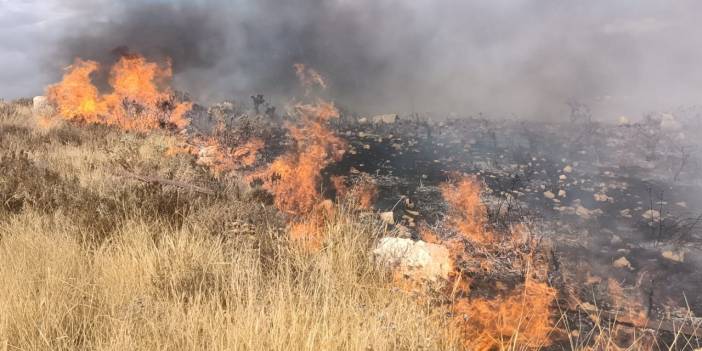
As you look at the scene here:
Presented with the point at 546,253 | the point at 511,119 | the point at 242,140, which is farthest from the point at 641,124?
the point at 242,140

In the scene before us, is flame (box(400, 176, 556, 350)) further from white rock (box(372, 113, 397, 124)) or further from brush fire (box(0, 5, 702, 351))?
white rock (box(372, 113, 397, 124))

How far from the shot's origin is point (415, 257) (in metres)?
3.37

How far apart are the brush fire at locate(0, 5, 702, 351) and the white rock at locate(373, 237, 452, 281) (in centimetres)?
2

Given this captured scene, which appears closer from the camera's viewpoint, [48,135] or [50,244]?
[50,244]

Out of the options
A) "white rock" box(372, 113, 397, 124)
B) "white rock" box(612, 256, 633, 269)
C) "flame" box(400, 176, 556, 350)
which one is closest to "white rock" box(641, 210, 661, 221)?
"white rock" box(612, 256, 633, 269)

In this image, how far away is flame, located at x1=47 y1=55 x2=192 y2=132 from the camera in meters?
→ 8.97

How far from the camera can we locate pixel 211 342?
1850mm

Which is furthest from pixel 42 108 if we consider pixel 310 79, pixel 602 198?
pixel 602 198

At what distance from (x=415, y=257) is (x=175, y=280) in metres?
1.84

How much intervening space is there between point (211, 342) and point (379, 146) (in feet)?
21.3

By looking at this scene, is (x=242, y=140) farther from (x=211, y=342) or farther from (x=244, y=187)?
(x=211, y=342)

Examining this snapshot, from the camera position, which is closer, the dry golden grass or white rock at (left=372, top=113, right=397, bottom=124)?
the dry golden grass

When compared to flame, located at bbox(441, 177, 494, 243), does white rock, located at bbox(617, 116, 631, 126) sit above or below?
above

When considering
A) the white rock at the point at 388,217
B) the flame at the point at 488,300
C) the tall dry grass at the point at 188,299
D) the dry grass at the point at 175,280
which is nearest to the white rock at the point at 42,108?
the dry grass at the point at 175,280
